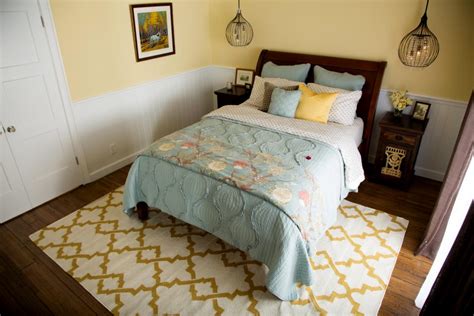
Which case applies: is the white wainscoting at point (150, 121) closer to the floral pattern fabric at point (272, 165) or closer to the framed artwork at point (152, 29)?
the framed artwork at point (152, 29)

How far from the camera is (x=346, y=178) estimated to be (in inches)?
107

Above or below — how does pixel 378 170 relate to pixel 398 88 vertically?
below

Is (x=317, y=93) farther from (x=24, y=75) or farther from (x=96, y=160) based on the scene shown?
(x=24, y=75)

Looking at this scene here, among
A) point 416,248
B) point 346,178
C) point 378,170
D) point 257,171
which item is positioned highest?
point 257,171

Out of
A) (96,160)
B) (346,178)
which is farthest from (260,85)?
(96,160)

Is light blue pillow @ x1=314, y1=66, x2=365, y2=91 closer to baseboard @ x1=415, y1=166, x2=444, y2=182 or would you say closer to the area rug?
baseboard @ x1=415, y1=166, x2=444, y2=182

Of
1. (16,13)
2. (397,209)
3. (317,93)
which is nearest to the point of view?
(16,13)

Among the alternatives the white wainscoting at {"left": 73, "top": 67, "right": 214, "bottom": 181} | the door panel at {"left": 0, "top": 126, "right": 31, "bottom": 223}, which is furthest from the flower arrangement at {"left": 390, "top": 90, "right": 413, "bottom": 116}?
the door panel at {"left": 0, "top": 126, "right": 31, "bottom": 223}

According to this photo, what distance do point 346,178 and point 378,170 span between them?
874 millimetres

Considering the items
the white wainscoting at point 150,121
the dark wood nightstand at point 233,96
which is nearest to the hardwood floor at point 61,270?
the white wainscoting at point 150,121

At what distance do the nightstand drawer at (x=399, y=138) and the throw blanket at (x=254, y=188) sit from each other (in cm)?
83

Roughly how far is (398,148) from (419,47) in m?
1.01

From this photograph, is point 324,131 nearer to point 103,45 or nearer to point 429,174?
point 429,174

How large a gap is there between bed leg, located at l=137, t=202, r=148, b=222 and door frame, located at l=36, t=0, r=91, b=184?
1.00 meters
